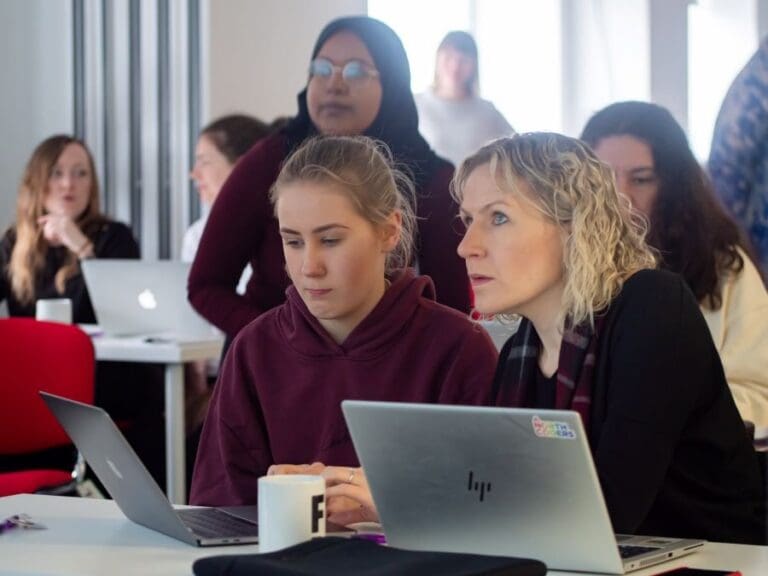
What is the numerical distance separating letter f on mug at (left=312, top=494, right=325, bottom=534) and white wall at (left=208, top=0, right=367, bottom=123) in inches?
184

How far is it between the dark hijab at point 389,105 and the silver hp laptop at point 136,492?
4.05 feet

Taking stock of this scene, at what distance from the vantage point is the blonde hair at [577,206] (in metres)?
1.90

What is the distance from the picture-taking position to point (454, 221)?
9.80 ft

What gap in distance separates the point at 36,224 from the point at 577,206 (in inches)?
136

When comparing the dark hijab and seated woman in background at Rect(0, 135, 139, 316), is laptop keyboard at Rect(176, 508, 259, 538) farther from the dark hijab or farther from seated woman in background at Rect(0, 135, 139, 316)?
seated woman in background at Rect(0, 135, 139, 316)

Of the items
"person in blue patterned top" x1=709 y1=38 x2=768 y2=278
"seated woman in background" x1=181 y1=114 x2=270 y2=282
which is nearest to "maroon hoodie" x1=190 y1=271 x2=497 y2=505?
"person in blue patterned top" x1=709 y1=38 x2=768 y2=278

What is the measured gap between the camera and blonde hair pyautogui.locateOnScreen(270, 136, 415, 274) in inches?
91.1

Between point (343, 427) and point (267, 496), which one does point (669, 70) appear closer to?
point (343, 427)

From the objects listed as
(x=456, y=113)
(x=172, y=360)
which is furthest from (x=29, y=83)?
(x=172, y=360)

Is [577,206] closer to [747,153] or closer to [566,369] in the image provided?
[566,369]

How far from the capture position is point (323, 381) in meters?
2.27

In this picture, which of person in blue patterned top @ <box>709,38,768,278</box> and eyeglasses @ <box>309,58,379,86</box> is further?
person in blue patterned top @ <box>709,38,768,278</box>

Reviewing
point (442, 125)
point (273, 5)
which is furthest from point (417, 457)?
point (273, 5)

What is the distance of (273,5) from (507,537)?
5.03 metres
